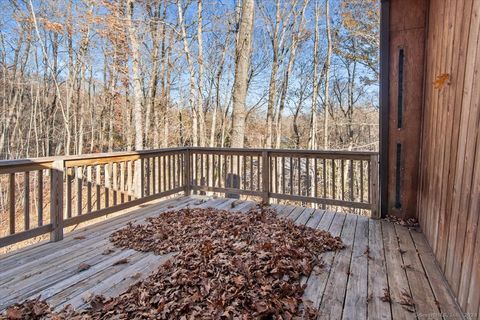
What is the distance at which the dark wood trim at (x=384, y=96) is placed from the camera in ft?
11.8

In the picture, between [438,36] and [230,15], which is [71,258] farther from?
[230,15]

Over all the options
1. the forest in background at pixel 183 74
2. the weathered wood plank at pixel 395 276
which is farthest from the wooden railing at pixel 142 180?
the forest in background at pixel 183 74

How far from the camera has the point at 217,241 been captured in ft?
9.04

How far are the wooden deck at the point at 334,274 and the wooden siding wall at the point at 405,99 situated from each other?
0.52 metres

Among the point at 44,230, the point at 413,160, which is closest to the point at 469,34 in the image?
the point at 413,160

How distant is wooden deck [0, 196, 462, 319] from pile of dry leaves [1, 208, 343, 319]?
0.15 metres

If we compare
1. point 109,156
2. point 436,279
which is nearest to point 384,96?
point 436,279

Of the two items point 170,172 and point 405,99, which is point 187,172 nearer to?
point 170,172

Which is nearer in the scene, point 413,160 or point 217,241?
point 217,241

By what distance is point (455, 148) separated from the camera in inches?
82.9

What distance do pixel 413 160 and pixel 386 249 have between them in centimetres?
133

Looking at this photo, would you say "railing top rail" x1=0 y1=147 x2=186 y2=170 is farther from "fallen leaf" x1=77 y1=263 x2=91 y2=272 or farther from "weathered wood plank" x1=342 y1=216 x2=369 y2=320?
"weathered wood plank" x1=342 y1=216 x2=369 y2=320

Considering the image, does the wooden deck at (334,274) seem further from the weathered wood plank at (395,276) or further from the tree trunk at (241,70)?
the tree trunk at (241,70)

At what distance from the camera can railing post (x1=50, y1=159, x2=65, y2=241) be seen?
3.09 meters
